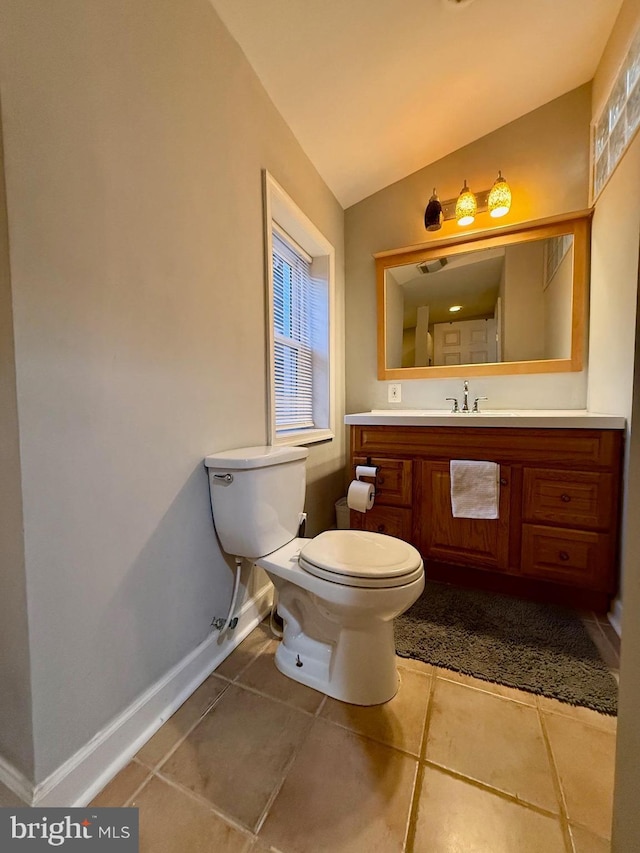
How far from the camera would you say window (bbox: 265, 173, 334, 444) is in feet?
5.92

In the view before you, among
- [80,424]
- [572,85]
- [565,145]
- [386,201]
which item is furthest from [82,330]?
[572,85]

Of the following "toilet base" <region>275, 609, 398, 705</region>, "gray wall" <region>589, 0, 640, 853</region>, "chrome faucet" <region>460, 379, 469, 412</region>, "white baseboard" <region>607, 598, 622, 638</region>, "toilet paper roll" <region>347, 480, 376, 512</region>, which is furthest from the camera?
"chrome faucet" <region>460, 379, 469, 412</region>

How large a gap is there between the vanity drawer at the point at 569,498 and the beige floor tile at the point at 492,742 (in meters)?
0.74

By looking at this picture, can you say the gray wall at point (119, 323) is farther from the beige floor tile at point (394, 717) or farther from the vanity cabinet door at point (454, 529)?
the vanity cabinet door at point (454, 529)

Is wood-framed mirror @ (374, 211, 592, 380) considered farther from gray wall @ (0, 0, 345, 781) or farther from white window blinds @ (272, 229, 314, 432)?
gray wall @ (0, 0, 345, 781)

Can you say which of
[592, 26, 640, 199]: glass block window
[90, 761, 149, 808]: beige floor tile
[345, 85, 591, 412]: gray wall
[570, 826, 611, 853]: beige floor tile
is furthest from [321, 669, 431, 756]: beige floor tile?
[592, 26, 640, 199]: glass block window

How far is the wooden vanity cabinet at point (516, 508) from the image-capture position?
55.1 inches

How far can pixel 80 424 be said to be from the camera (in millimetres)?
777

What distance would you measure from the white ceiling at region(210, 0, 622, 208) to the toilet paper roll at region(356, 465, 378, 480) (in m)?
1.67

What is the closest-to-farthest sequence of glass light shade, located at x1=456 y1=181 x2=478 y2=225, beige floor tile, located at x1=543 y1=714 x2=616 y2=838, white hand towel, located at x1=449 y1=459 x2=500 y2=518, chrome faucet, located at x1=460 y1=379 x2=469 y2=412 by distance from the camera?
beige floor tile, located at x1=543 y1=714 x2=616 y2=838, white hand towel, located at x1=449 y1=459 x2=500 y2=518, glass light shade, located at x1=456 y1=181 x2=478 y2=225, chrome faucet, located at x1=460 y1=379 x2=469 y2=412

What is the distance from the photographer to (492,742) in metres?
0.93

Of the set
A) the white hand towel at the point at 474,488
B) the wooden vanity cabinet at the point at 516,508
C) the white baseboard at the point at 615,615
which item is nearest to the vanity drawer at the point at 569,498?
the wooden vanity cabinet at the point at 516,508

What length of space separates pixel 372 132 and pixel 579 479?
6.28ft

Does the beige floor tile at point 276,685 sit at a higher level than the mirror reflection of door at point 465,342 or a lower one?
lower
